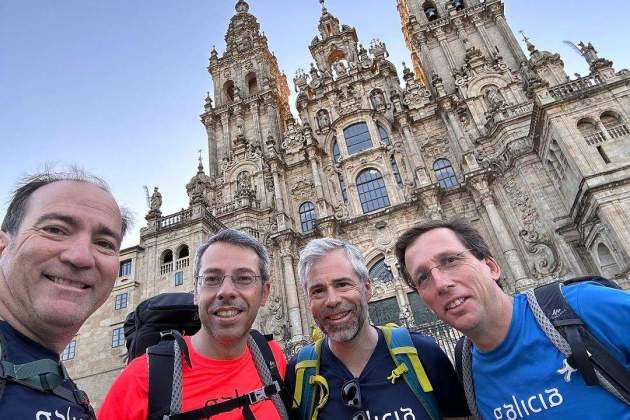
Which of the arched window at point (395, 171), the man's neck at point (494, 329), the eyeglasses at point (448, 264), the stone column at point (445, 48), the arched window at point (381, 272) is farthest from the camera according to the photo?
the stone column at point (445, 48)

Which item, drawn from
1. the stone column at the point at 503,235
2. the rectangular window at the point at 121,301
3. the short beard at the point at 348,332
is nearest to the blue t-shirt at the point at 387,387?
the short beard at the point at 348,332

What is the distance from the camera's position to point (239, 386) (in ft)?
8.30

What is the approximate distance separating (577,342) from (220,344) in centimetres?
225

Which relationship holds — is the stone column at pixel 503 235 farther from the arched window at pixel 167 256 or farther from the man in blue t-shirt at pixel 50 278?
the man in blue t-shirt at pixel 50 278

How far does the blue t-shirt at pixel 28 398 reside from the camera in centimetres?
Result: 134

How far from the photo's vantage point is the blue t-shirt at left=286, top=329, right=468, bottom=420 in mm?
2516

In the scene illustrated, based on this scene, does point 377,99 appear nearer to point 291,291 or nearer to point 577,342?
point 291,291

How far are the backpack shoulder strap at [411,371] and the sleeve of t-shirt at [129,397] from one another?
5.45 ft

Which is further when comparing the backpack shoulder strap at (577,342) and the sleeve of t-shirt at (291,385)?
the sleeve of t-shirt at (291,385)

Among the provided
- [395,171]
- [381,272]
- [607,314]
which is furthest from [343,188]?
[607,314]

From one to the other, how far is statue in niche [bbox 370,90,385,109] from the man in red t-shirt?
23.4 meters

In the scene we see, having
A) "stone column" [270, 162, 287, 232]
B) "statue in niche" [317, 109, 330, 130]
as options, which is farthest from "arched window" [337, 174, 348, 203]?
"statue in niche" [317, 109, 330, 130]

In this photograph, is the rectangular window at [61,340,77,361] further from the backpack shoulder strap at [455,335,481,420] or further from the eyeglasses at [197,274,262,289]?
the backpack shoulder strap at [455,335,481,420]

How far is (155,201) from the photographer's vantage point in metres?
Answer: 19.7
